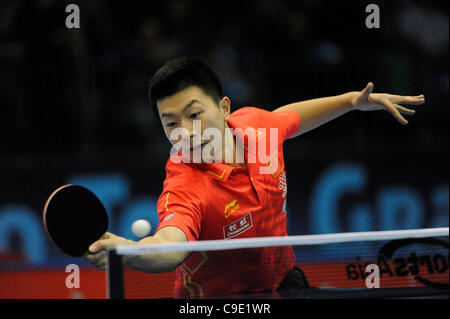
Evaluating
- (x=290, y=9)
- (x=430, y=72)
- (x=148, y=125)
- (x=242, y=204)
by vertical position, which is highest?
(x=290, y=9)

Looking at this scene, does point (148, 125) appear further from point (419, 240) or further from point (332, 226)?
point (419, 240)

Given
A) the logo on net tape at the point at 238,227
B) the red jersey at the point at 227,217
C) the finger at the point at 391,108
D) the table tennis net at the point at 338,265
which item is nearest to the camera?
the table tennis net at the point at 338,265

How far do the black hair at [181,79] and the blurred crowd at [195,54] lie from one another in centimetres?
425

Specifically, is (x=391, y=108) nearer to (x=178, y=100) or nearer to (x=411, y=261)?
(x=411, y=261)

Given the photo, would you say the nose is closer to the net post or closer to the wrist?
the net post

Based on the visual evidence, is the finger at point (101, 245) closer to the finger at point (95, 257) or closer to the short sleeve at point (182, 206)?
the finger at point (95, 257)

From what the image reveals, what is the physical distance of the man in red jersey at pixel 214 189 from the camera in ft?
10.9

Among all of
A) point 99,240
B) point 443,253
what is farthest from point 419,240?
point 99,240

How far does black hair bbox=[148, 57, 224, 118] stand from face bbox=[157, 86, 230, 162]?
31 millimetres

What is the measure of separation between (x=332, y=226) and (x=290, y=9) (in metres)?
2.77

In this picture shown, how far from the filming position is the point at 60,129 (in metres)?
7.68

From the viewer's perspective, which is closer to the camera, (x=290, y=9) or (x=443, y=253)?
(x=443, y=253)

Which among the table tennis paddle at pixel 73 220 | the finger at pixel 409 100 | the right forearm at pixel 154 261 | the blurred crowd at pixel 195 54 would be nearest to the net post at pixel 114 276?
the right forearm at pixel 154 261

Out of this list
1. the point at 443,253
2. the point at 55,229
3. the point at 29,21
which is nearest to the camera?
the point at 55,229
